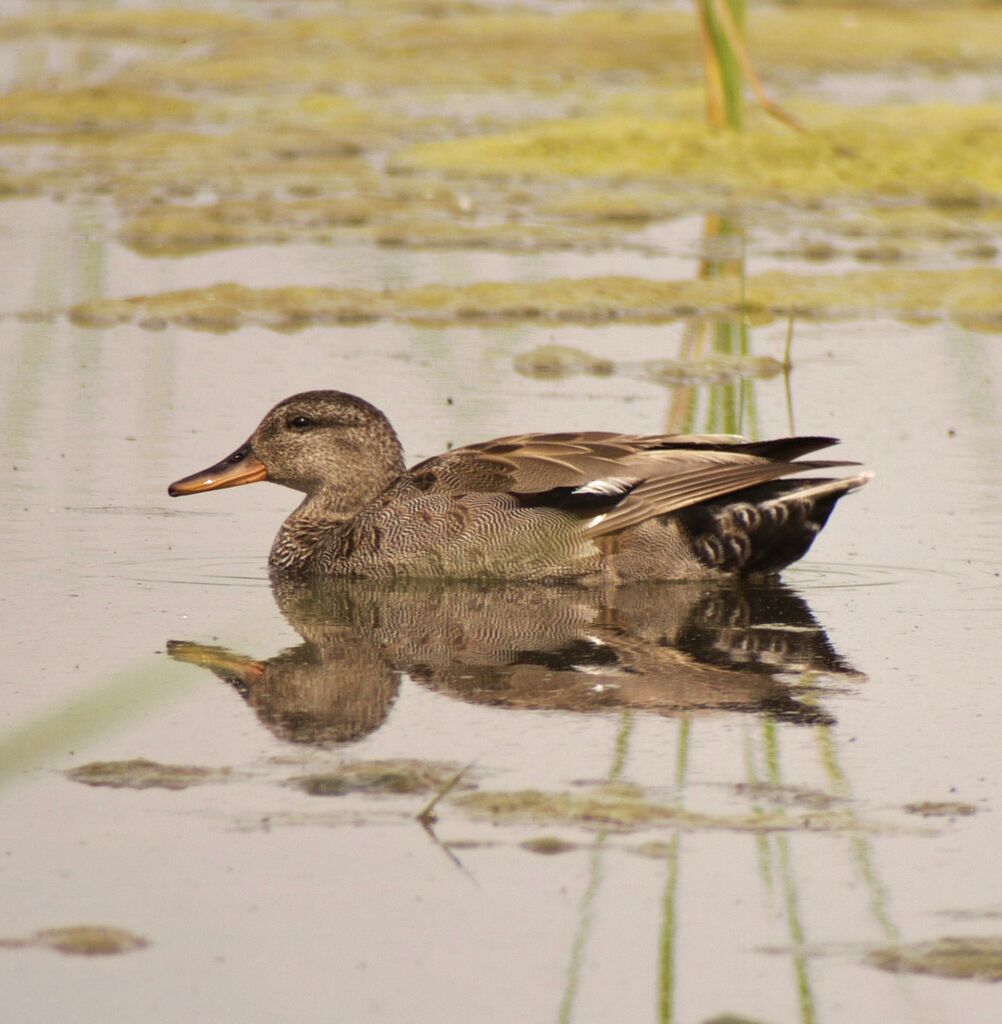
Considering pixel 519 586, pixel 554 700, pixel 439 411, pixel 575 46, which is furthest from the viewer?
pixel 575 46

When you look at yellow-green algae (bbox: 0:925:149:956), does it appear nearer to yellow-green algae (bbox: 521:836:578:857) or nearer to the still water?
the still water

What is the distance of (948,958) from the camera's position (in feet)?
12.5

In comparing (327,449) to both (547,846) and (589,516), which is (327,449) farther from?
(547,846)

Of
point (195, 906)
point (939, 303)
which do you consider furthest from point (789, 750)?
point (939, 303)

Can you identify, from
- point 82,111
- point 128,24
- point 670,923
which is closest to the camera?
point 670,923

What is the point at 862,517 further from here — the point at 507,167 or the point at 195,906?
the point at 507,167

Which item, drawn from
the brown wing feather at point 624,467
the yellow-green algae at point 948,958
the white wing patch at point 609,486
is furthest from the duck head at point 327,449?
the yellow-green algae at point 948,958

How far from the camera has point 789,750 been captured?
4957mm

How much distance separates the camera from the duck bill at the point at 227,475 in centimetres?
711

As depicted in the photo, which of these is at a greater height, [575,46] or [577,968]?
[575,46]

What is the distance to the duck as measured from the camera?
680cm

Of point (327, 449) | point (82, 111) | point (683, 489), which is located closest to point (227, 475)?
point (327, 449)

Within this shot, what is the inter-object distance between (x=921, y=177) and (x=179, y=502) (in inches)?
292

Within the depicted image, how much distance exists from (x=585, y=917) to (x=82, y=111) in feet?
43.3
